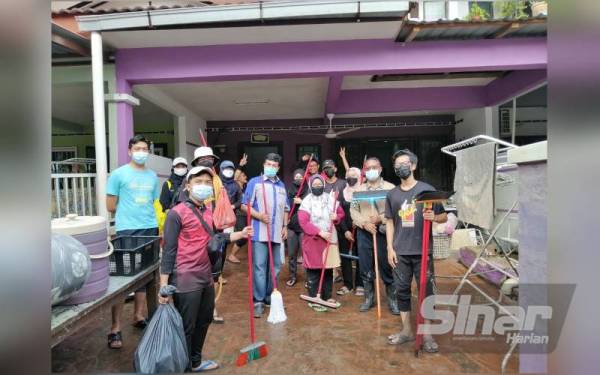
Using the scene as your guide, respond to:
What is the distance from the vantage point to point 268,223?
11.9 ft

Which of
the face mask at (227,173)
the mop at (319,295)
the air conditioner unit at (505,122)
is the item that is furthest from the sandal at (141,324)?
the air conditioner unit at (505,122)

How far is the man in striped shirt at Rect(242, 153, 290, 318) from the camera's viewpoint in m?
3.65

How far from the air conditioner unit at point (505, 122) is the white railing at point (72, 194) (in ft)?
27.5

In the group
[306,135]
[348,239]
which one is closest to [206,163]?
[348,239]

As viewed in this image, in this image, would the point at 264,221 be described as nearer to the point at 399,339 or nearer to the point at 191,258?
the point at 191,258

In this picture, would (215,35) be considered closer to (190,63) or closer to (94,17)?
(190,63)

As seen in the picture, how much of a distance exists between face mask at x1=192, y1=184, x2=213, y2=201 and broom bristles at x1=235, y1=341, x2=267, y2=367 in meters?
1.22

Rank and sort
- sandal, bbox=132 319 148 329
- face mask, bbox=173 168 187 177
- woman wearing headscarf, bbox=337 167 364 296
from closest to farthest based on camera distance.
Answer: sandal, bbox=132 319 148 329 → face mask, bbox=173 168 187 177 → woman wearing headscarf, bbox=337 167 364 296

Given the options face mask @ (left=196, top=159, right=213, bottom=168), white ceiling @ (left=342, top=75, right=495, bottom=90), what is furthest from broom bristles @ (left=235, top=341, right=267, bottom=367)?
white ceiling @ (left=342, top=75, right=495, bottom=90)

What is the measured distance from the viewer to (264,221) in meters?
3.61

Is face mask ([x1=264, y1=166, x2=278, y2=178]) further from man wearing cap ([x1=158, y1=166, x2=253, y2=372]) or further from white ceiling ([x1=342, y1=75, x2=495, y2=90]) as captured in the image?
white ceiling ([x1=342, y1=75, x2=495, y2=90])

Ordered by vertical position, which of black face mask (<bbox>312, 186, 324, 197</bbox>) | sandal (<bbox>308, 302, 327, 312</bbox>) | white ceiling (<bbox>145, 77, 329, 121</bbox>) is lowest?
sandal (<bbox>308, 302, 327, 312</bbox>)

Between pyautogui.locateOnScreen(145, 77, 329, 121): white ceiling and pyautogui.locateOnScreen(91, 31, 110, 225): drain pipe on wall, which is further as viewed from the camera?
pyautogui.locateOnScreen(145, 77, 329, 121): white ceiling

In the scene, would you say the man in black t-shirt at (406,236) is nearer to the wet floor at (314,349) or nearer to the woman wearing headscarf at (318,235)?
the wet floor at (314,349)
